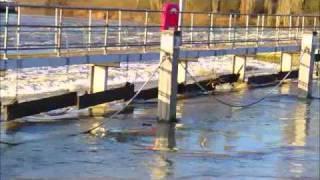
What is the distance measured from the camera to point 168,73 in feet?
51.5

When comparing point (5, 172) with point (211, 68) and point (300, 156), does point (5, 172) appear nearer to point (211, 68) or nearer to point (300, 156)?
point (300, 156)

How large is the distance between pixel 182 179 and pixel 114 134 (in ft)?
13.2

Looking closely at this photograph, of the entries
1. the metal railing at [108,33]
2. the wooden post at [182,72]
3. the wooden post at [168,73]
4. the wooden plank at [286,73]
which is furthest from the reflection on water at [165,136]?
the wooden plank at [286,73]

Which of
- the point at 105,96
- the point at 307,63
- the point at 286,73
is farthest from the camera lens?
the point at 286,73

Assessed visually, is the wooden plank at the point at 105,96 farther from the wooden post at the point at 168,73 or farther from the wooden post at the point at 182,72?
the wooden post at the point at 182,72

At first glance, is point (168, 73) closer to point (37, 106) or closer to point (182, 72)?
point (37, 106)

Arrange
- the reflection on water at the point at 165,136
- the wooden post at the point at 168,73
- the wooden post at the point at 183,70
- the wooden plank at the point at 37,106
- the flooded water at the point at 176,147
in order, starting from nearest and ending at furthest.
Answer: the flooded water at the point at 176,147 → the reflection on water at the point at 165,136 → the wooden plank at the point at 37,106 → the wooden post at the point at 168,73 → the wooden post at the point at 183,70

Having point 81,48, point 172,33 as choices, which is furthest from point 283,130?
point 81,48

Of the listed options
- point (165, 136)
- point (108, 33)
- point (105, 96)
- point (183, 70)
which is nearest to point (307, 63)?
point (183, 70)

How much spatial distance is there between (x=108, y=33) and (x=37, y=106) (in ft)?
27.6

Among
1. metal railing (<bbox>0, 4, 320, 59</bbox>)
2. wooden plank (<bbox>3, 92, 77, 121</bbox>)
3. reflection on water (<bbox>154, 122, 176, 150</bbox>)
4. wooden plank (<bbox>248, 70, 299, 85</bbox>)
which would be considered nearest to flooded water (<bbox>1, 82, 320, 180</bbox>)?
reflection on water (<bbox>154, 122, 176, 150</bbox>)

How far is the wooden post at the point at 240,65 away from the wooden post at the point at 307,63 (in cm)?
487

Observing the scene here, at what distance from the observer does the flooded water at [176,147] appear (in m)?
10.6

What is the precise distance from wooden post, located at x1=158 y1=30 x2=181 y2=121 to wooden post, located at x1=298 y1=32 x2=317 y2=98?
642 centimetres
